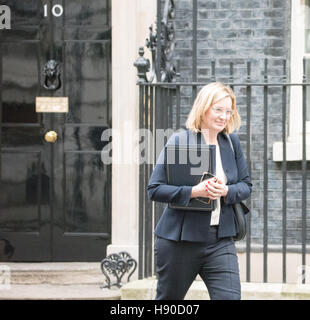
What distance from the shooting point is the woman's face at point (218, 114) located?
14.9ft

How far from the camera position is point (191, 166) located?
454 centimetres

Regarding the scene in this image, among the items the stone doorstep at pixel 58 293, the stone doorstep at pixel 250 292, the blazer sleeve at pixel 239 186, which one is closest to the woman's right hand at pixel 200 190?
the blazer sleeve at pixel 239 186

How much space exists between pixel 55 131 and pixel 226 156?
3.31 metres

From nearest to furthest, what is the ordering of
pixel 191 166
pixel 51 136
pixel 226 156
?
1. pixel 191 166
2. pixel 226 156
3. pixel 51 136

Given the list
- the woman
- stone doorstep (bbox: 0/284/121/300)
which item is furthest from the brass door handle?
the woman

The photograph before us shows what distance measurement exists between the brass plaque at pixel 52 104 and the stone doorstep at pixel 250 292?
7.55 feet

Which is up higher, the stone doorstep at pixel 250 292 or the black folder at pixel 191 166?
the black folder at pixel 191 166

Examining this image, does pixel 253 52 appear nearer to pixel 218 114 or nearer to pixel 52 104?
pixel 52 104

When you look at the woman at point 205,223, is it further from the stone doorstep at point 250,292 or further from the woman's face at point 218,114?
the stone doorstep at point 250,292

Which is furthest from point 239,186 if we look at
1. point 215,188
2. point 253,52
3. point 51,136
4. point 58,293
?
point 51,136
